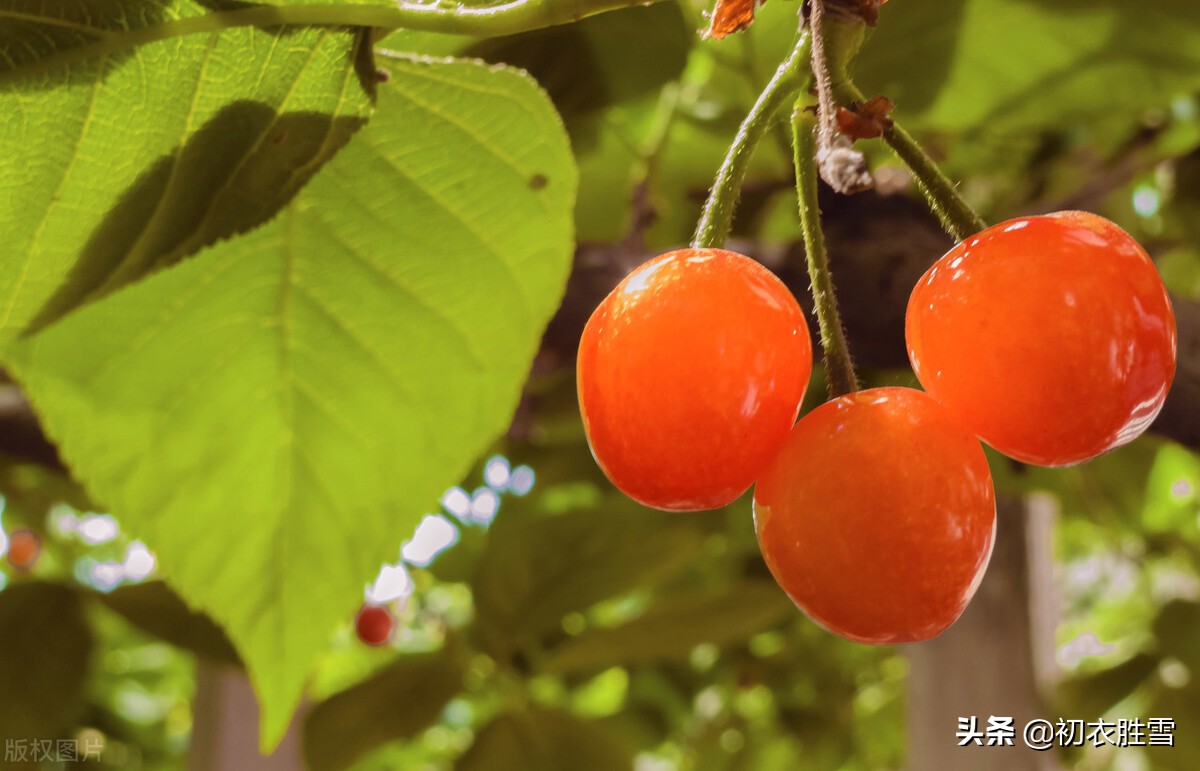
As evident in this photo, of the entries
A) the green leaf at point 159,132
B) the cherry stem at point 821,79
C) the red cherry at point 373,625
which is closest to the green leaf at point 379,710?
the red cherry at point 373,625

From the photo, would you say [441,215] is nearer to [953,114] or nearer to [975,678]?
[953,114]

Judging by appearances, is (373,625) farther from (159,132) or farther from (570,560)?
(159,132)

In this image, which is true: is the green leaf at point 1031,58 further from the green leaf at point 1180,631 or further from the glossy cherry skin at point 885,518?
the green leaf at point 1180,631

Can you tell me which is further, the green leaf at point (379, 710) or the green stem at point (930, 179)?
the green leaf at point (379, 710)

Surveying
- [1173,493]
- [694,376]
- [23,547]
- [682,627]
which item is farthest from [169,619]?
[1173,493]

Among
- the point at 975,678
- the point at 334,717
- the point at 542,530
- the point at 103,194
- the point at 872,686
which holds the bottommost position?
the point at 872,686

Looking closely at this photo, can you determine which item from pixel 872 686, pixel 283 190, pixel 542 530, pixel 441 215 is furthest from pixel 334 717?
pixel 872 686
